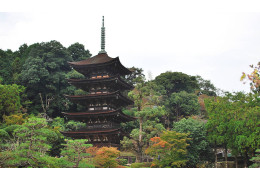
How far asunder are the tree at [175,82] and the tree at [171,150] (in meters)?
24.4

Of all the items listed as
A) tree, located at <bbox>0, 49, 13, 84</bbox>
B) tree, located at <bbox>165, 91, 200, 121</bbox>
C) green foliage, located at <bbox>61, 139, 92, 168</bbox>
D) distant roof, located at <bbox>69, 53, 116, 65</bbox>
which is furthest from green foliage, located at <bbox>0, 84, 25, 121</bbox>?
tree, located at <bbox>165, 91, 200, 121</bbox>

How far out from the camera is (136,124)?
1532 inches

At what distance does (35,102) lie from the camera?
40.3 meters

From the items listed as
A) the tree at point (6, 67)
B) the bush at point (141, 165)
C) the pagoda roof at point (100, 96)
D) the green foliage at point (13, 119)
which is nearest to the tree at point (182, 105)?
the pagoda roof at point (100, 96)

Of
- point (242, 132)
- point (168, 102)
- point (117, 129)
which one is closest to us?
point (242, 132)

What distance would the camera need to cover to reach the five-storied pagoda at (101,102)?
27.2m

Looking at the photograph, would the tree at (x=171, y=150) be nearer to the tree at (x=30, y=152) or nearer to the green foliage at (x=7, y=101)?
the tree at (x=30, y=152)

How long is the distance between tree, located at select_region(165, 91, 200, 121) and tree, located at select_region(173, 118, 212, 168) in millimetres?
14902

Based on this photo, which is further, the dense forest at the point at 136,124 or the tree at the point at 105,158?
the tree at the point at 105,158

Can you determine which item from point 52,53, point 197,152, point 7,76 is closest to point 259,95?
point 197,152

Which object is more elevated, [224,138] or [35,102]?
[35,102]

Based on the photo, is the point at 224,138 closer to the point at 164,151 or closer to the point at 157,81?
the point at 164,151

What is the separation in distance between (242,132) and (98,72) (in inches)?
603

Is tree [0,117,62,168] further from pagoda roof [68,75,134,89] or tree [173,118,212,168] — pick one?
tree [173,118,212,168]
